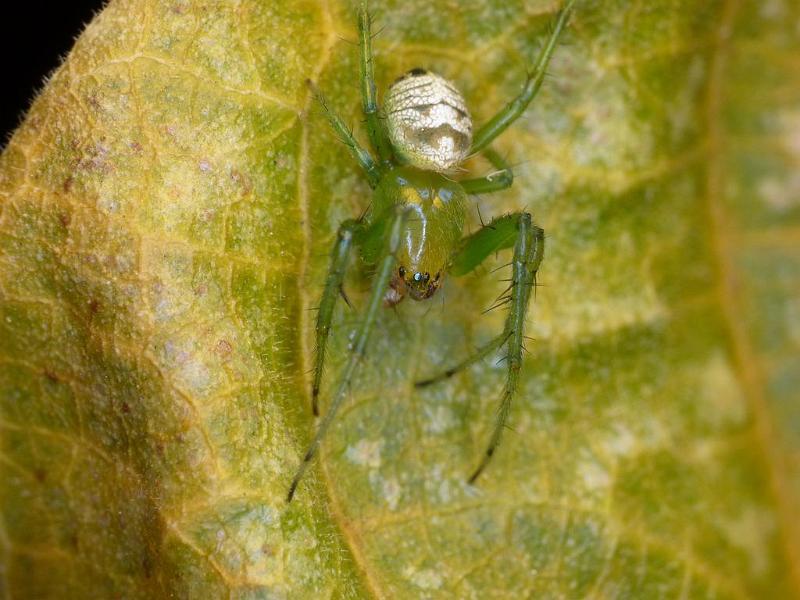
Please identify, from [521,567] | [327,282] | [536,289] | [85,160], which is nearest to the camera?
[85,160]

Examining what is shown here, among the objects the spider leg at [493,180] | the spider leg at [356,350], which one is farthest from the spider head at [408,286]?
the spider leg at [493,180]

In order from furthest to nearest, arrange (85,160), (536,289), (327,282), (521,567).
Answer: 1. (536,289)
2. (521,567)
3. (327,282)
4. (85,160)

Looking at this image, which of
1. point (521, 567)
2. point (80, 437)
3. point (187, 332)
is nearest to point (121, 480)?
point (80, 437)

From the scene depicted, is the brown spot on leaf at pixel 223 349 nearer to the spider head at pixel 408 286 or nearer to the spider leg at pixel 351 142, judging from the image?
the spider head at pixel 408 286

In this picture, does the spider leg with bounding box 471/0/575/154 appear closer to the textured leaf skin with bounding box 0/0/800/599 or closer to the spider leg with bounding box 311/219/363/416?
the textured leaf skin with bounding box 0/0/800/599

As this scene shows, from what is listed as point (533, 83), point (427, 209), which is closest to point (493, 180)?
point (427, 209)

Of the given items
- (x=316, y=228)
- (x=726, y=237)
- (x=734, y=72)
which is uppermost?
(x=734, y=72)

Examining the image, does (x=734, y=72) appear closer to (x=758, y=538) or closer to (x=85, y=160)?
(x=758, y=538)
